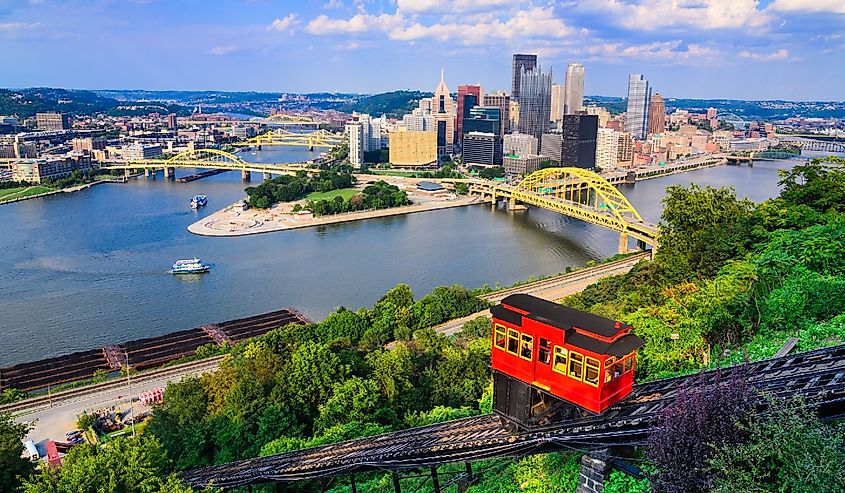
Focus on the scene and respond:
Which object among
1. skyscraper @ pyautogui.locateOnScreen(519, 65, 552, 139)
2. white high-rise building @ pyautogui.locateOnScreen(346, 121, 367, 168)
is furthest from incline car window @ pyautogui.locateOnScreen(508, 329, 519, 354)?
skyscraper @ pyautogui.locateOnScreen(519, 65, 552, 139)

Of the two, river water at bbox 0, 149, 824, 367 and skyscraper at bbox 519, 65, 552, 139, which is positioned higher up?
skyscraper at bbox 519, 65, 552, 139

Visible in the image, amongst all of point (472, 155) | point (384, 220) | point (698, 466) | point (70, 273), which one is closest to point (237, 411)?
point (698, 466)

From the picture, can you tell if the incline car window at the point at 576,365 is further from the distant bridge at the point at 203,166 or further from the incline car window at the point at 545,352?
the distant bridge at the point at 203,166

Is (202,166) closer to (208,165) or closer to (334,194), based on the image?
(208,165)

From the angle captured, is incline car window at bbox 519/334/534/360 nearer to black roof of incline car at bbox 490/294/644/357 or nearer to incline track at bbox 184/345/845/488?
black roof of incline car at bbox 490/294/644/357

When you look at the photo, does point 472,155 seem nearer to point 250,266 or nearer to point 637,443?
point 250,266

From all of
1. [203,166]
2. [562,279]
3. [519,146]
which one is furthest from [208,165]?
[562,279]
